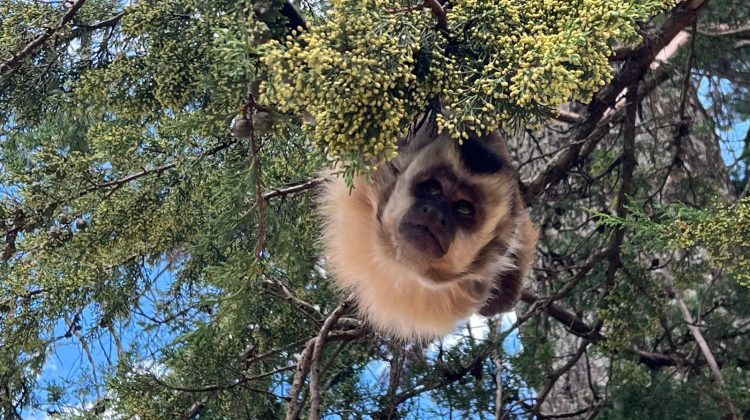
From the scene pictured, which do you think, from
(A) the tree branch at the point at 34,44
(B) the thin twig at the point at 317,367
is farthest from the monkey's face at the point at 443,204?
(A) the tree branch at the point at 34,44

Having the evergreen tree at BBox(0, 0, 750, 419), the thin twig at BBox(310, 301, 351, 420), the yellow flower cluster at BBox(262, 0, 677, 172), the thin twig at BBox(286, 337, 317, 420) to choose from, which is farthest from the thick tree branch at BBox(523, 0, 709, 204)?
the yellow flower cluster at BBox(262, 0, 677, 172)

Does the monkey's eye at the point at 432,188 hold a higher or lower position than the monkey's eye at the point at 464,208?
higher

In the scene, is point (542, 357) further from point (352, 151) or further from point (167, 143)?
point (352, 151)

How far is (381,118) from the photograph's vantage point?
188 centimetres

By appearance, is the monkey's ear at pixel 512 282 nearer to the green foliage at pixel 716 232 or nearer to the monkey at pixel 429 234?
the monkey at pixel 429 234

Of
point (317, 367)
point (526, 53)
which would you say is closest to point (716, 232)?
point (526, 53)

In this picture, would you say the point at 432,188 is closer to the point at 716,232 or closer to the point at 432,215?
the point at 432,215

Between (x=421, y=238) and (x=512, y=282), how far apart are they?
Answer: 1095 mm

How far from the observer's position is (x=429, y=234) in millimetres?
2836

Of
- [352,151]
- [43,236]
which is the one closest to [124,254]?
[43,236]

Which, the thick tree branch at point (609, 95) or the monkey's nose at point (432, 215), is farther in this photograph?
the thick tree branch at point (609, 95)

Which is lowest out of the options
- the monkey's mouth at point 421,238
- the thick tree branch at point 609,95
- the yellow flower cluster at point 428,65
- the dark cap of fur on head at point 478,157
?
the yellow flower cluster at point 428,65

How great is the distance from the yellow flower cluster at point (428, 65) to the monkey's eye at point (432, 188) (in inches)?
34.9

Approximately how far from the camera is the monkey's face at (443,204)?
9.38 feet
